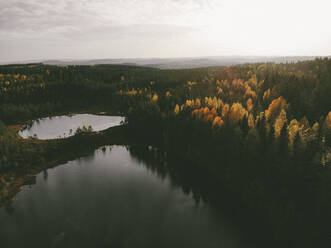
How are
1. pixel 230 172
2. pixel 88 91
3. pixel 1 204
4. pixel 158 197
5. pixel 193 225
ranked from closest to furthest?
1. pixel 193 225
2. pixel 1 204
3. pixel 158 197
4. pixel 230 172
5. pixel 88 91


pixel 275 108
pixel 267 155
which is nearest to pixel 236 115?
pixel 275 108

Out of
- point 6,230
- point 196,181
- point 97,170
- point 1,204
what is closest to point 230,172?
point 196,181

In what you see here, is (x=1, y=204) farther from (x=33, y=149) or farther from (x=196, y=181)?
(x=196, y=181)

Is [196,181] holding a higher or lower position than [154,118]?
lower

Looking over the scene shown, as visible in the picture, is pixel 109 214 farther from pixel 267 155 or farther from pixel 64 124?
pixel 64 124

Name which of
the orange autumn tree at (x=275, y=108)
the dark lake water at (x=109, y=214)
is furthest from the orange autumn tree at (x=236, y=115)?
the dark lake water at (x=109, y=214)

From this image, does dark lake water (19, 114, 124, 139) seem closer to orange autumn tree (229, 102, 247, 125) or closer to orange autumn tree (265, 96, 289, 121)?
orange autumn tree (229, 102, 247, 125)

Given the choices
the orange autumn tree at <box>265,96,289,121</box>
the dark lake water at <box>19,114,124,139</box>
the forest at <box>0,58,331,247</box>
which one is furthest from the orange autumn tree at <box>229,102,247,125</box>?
the dark lake water at <box>19,114,124,139</box>
